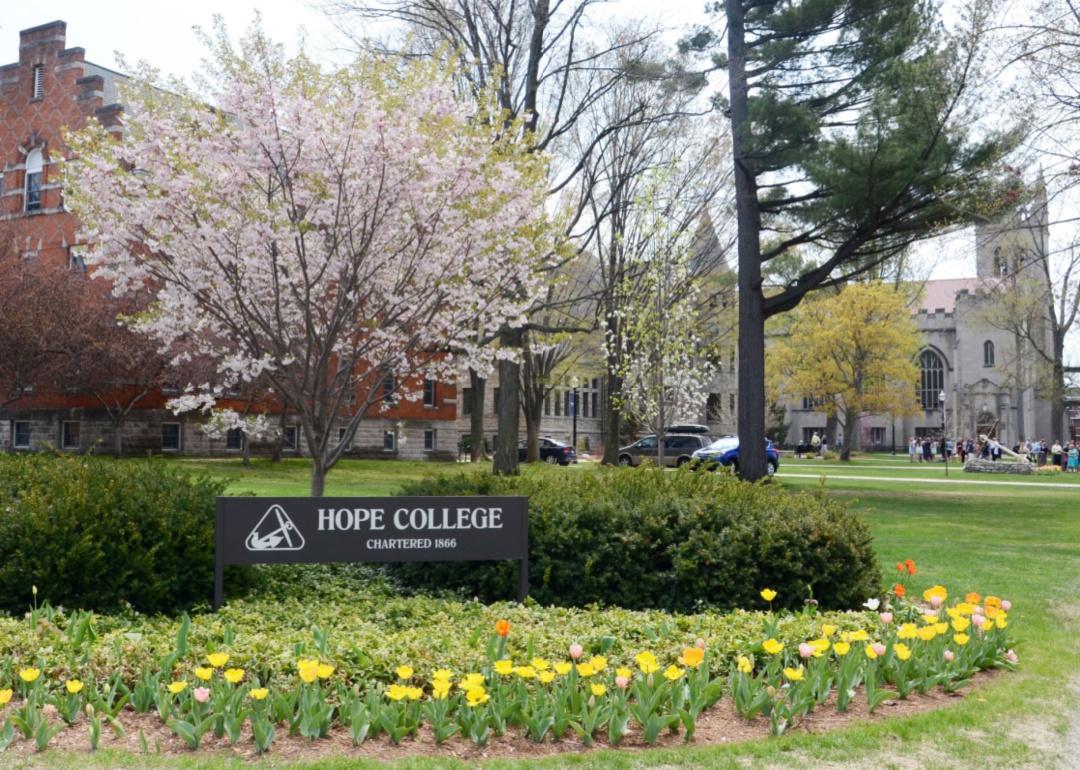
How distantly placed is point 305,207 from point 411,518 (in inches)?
222

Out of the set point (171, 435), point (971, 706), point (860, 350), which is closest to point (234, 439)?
point (171, 435)

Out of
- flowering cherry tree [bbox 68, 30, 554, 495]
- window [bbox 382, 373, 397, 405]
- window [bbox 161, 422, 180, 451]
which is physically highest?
flowering cherry tree [bbox 68, 30, 554, 495]

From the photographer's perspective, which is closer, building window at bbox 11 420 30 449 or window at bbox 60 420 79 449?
window at bbox 60 420 79 449

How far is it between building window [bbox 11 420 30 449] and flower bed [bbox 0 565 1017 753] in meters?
36.9

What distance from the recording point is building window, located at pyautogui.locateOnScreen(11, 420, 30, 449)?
3881 centimetres

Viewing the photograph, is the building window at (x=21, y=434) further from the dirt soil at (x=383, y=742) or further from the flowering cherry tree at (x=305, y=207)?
the dirt soil at (x=383, y=742)

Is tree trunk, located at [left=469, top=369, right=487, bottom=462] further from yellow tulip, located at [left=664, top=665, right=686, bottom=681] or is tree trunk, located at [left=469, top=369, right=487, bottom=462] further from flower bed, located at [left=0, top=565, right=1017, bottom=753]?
yellow tulip, located at [left=664, top=665, right=686, bottom=681]

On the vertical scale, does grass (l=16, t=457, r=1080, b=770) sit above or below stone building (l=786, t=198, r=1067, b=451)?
below

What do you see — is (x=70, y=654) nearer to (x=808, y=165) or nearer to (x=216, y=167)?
(x=216, y=167)

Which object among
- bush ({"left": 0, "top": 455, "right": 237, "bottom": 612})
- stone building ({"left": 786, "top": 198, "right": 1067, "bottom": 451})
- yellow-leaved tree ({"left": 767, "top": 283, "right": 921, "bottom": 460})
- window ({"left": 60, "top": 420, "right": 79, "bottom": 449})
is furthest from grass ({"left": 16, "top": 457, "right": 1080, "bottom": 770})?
stone building ({"left": 786, "top": 198, "right": 1067, "bottom": 451})

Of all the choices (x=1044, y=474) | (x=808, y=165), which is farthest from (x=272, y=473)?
(x=1044, y=474)

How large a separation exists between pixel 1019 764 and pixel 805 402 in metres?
90.4

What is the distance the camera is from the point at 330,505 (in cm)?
793

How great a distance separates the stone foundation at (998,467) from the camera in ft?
142
